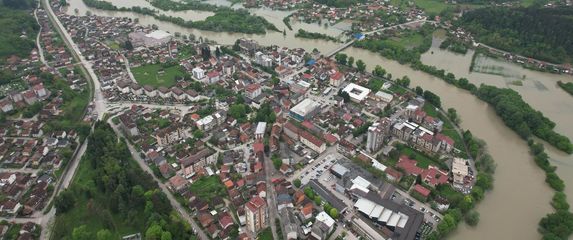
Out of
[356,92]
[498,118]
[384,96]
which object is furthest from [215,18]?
[498,118]

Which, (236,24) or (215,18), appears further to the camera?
(215,18)

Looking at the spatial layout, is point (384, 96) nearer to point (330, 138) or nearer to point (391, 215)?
point (330, 138)

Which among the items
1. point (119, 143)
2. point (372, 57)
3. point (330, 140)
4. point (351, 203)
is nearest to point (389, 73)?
point (372, 57)

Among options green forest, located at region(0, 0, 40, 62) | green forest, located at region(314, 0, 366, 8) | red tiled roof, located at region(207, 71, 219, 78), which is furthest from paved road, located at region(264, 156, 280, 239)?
green forest, located at region(314, 0, 366, 8)

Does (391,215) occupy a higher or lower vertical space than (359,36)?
lower

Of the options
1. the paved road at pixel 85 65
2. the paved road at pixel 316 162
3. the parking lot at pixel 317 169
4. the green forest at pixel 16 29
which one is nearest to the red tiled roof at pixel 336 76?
the paved road at pixel 316 162
